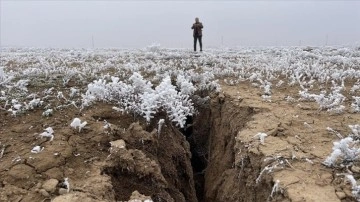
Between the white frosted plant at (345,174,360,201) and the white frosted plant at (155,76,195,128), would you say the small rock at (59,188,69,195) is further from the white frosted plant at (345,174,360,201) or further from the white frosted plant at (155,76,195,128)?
the white frosted plant at (345,174,360,201)

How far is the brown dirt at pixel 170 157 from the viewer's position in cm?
408

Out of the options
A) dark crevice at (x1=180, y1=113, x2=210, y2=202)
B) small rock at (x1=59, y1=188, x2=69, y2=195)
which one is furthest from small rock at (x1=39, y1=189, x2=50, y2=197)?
dark crevice at (x1=180, y1=113, x2=210, y2=202)

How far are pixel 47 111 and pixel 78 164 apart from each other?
1.76 m

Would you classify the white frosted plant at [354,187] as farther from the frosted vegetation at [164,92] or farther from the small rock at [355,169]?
the small rock at [355,169]

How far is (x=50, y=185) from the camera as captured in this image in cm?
412

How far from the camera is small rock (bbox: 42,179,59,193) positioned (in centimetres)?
405

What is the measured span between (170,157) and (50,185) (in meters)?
2.38

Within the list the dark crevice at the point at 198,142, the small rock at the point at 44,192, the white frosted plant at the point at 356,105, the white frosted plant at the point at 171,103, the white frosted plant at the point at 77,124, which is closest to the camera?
the small rock at the point at 44,192

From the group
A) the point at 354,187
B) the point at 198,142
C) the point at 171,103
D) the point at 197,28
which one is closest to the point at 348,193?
the point at 354,187

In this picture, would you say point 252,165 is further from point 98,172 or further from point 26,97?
point 26,97

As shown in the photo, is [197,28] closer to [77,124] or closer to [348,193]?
[77,124]

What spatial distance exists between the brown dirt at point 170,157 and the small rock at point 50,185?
35mm

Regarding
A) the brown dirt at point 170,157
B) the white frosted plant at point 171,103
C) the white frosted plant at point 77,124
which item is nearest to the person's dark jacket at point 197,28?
the brown dirt at point 170,157

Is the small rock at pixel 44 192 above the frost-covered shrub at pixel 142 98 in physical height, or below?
below
